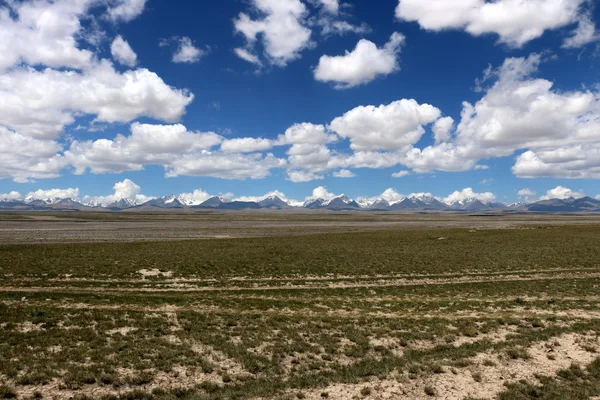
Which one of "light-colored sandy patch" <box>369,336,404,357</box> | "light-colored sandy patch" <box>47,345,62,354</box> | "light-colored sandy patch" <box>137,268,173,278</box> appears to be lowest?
"light-colored sandy patch" <box>369,336,404,357</box>

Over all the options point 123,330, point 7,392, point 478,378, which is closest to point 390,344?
point 478,378

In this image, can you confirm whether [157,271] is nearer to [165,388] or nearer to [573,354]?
[165,388]

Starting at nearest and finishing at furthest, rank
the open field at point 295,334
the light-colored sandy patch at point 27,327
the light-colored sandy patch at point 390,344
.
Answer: the open field at point 295,334 → the light-colored sandy patch at point 390,344 → the light-colored sandy patch at point 27,327

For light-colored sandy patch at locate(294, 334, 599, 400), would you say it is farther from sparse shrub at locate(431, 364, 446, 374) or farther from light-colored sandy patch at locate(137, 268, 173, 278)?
light-colored sandy patch at locate(137, 268, 173, 278)

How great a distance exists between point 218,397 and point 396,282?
25.2 meters

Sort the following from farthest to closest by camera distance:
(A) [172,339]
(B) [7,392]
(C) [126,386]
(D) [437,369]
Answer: (A) [172,339], (D) [437,369], (C) [126,386], (B) [7,392]

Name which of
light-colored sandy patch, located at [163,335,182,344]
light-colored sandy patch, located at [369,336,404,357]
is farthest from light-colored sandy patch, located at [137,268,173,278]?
light-colored sandy patch, located at [369,336,404,357]

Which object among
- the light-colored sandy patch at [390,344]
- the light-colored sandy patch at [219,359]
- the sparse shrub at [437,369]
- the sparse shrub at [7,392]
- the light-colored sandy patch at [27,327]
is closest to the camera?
the sparse shrub at [7,392]

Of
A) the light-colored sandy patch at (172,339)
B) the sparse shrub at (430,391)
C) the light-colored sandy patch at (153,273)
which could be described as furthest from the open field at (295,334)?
the light-colored sandy patch at (153,273)

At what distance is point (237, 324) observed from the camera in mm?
20922

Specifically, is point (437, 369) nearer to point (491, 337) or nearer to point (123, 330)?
point (491, 337)

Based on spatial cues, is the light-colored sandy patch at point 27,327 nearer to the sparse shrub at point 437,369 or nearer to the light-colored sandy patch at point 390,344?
the light-colored sandy patch at point 390,344

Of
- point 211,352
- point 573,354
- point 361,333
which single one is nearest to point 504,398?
point 573,354

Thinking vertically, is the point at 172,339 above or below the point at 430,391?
above
